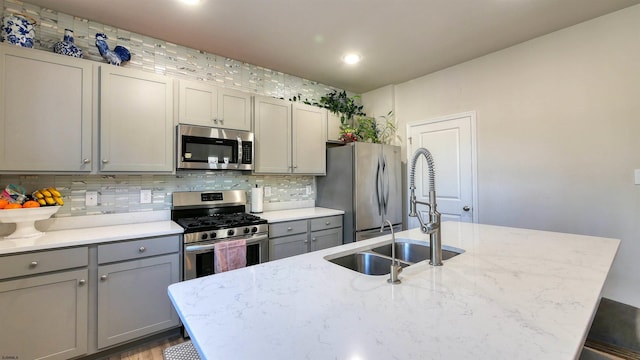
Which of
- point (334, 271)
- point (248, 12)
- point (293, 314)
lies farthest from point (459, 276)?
point (248, 12)

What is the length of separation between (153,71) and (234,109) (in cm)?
80

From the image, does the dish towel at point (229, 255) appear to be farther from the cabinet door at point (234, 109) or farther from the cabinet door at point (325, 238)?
the cabinet door at point (234, 109)

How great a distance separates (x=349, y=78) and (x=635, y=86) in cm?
267

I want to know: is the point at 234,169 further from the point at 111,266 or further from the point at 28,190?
the point at 28,190

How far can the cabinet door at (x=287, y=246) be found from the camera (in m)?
2.74

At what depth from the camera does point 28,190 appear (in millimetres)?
2092

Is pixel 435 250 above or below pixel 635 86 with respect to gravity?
below

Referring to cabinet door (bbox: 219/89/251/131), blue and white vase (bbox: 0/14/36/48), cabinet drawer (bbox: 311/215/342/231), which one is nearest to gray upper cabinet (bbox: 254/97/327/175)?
cabinet door (bbox: 219/89/251/131)

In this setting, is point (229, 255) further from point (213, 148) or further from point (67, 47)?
point (67, 47)

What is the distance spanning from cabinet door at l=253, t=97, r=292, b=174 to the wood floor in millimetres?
1668

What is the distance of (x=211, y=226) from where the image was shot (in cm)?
234

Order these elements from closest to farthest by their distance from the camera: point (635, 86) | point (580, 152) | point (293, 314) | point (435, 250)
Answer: point (293, 314)
point (435, 250)
point (635, 86)
point (580, 152)

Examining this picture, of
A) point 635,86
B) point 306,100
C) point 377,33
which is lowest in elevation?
point 635,86

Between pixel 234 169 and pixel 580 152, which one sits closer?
pixel 580 152
